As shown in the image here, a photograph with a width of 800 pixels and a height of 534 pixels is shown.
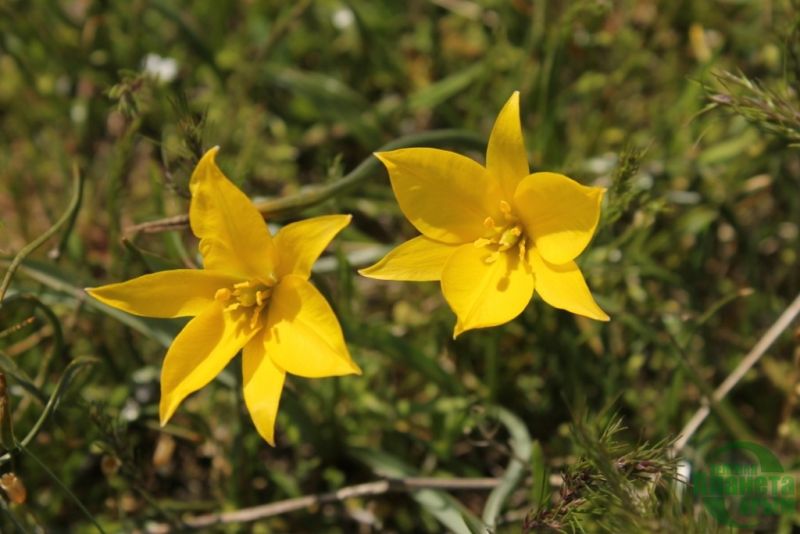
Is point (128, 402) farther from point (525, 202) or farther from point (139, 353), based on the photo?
point (525, 202)

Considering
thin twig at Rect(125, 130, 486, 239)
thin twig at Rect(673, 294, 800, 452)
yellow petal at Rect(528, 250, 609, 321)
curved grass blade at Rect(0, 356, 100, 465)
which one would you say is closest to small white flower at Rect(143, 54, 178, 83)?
thin twig at Rect(125, 130, 486, 239)

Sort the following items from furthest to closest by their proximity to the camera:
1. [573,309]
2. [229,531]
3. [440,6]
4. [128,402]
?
[440,6] < [128,402] < [229,531] < [573,309]

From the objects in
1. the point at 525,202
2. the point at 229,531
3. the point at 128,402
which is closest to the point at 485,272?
the point at 525,202

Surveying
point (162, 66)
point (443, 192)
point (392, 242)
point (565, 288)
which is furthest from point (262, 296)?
point (162, 66)

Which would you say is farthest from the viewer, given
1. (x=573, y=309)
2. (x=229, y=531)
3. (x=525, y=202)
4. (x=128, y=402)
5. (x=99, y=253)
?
(x=99, y=253)

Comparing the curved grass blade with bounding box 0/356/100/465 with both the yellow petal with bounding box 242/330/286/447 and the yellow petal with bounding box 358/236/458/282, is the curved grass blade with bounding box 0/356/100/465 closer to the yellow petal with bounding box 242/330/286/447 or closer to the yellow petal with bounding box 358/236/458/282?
the yellow petal with bounding box 242/330/286/447

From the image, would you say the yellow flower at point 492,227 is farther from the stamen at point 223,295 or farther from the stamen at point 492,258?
the stamen at point 223,295

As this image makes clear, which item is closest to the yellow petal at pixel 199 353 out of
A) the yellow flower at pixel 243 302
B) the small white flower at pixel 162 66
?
the yellow flower at pixel 243 302

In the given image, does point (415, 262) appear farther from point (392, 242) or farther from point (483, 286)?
point (392, 242)
